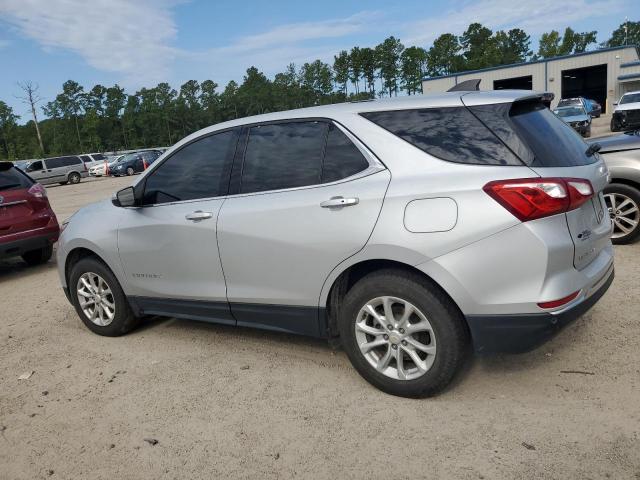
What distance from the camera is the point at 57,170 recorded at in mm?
32562

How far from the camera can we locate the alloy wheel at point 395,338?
3.02 m

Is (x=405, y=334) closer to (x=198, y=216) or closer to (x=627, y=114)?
(x=198, y=216)

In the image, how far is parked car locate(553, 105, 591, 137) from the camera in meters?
20.9

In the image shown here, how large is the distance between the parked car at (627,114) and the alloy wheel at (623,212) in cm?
1630

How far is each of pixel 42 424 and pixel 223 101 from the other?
108857 millimetres

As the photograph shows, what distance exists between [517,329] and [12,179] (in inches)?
288

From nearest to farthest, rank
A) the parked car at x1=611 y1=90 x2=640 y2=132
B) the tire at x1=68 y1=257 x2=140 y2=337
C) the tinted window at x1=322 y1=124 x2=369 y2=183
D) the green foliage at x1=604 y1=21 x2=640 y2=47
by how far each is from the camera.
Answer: the tinted window at x1=322 y1=124 x2=369 y2=183 < the tire at x1=68 y1=257 x2=140 y2=337 < the parked car at x1=611 y1=90 x2=640 y2=132 < the green foliage at x1=604 y1=21 x2=640 y2=47

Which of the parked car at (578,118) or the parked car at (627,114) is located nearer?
the parked car at (627,114)

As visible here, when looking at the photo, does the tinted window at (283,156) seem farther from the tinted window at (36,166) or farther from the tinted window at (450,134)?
the tinted window at (36,166)

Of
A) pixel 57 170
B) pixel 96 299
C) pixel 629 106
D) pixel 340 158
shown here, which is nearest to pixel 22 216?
pixel 96 299

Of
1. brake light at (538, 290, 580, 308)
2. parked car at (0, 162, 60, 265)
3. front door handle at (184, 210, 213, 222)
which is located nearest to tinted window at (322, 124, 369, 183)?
front door handle at (184, 210, 213, 222)

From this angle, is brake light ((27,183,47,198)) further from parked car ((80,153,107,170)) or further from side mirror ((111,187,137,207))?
parked car ((80,153,107,170))

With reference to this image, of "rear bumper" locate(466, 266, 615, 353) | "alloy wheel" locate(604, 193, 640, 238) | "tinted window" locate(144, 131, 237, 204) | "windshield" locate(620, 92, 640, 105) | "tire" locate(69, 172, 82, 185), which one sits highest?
"tinted window" locate(144, 131, 237, 204)

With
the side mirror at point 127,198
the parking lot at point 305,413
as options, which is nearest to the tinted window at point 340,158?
the parking lot at point 305,413
